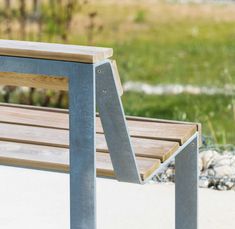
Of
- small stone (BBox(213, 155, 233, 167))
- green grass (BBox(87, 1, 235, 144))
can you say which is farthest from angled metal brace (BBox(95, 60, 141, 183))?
green grass (BBox(87, 1, 235, 144))

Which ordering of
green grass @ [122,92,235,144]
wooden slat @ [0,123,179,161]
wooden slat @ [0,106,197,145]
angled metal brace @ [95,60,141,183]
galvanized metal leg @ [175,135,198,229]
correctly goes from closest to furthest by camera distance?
angled metal brace @ [95,60,141,183], wooden slat @ [0,123,179,161], wooden slat @ [0,106,197,145], galvanized metal leg @ [175,135,198,229], green grass @ [122,92,235,144]

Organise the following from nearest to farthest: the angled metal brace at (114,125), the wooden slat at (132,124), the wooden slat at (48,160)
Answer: the angled metal brace at (114,125) < the wooden slat at (48,160) < the wooden slat at (132,124)

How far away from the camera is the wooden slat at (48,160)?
128 inches

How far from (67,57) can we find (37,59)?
110 millimetres

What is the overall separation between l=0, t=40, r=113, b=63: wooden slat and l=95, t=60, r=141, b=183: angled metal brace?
0.19 feet

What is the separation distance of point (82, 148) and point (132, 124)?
2.57 ft

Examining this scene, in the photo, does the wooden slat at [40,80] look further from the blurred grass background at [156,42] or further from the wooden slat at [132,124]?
the blurred grass background at [156,42]

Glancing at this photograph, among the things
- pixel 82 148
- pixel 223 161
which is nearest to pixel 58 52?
pixel 82 148

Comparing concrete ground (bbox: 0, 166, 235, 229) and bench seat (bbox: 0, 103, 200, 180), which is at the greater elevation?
bench seat (bbox: 0, 103, 200, 180)

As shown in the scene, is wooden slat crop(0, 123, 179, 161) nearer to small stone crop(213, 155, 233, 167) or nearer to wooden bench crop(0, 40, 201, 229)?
wooden bench crop(0, 40, 201, 229)

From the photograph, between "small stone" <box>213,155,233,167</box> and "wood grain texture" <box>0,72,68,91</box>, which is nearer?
"wood grain texture" <box>0,72,68,91</box>

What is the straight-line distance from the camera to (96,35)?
10.5 m

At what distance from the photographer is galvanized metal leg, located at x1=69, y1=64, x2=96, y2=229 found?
300 cm

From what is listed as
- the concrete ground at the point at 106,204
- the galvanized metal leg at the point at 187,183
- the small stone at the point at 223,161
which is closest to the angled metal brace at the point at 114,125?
the galvanized metal leg at the point at 187,183
